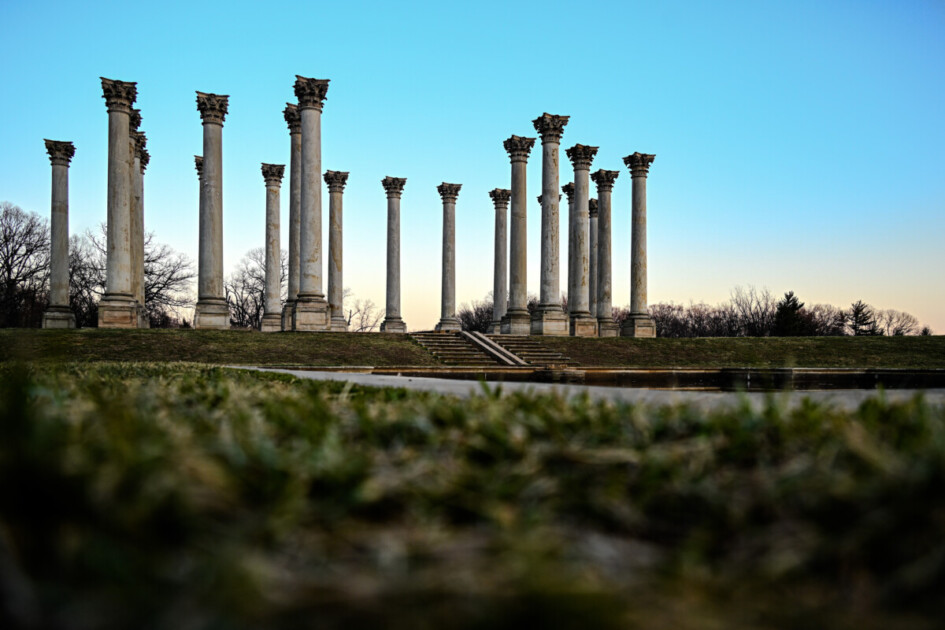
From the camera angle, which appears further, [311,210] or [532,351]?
[311,210]

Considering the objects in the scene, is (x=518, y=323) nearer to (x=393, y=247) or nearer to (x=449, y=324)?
(x=449, y=324)

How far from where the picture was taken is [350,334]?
38.1m

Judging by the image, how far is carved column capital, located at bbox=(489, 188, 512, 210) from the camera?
5835 centimetres

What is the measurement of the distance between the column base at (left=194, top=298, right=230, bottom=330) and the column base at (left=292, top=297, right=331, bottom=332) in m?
3.89

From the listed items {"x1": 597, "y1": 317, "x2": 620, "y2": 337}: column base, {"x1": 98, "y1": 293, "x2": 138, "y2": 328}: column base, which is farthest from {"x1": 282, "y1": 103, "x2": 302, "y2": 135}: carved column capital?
{"x1": 597, "y1": 317, "x2": 620, "y2": 337}: column base

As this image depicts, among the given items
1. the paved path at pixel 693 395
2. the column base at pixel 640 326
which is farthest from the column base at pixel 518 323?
the paved path at pixel 693 395

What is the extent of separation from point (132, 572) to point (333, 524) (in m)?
0.65

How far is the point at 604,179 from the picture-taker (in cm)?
5225

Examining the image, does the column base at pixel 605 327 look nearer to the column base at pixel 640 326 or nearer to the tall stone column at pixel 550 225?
the column base at pixel 640 326

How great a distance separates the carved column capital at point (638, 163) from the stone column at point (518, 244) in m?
7.90

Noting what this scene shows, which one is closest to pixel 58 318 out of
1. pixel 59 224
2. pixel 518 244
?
pixel 59 224

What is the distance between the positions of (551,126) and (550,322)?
42.6 feet

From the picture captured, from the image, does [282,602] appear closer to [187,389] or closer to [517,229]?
[187,389]

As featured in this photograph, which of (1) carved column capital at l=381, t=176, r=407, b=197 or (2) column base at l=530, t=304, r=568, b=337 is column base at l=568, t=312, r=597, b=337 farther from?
(1) carved column capital at l=381, t=176, r=407, b=197
